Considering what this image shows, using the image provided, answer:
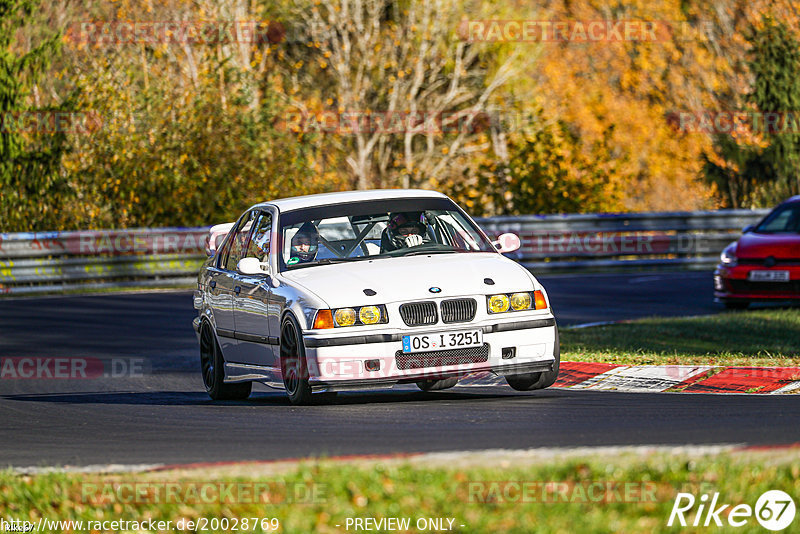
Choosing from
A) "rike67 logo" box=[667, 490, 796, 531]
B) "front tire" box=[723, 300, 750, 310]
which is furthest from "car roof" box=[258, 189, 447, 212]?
"front tire" box=[723, 300, 750, 310]

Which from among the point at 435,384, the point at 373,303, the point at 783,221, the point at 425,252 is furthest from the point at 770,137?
the point at 373,303

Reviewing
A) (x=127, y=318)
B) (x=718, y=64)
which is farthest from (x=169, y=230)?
(x=718, y=64)

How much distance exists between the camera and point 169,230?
26422 mm

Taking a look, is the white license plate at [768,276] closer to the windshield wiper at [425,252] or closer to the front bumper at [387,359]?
the windshield wiper at [425,252]

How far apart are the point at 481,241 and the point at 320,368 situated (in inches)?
81.0

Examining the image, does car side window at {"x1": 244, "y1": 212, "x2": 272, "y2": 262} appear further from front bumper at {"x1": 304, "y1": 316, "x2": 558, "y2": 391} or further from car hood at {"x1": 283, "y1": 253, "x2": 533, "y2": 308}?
front bumper at {"x1": 304, "y1": 316, "x2": 558, "y2": 391}

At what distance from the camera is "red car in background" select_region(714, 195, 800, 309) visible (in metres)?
17.9

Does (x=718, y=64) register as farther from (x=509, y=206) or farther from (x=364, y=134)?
(x=509, y=206)

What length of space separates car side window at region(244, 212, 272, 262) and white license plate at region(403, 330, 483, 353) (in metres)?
1.79

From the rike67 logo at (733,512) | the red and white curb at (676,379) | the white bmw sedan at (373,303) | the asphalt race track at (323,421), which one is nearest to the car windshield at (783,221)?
the red and white curb at (676,379)

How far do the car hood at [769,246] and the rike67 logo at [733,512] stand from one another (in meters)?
12.8

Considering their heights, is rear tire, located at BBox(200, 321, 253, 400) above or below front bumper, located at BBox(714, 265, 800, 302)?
above

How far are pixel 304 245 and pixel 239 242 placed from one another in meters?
1.33

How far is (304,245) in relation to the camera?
35.1ft
